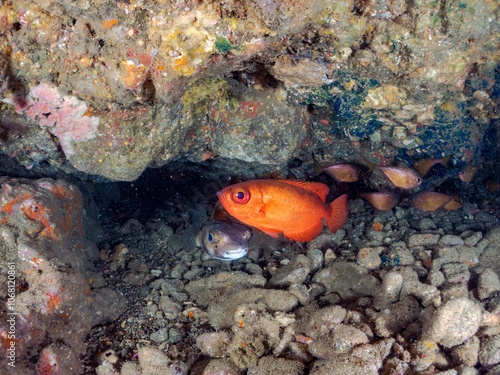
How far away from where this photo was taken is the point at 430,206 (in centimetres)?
438

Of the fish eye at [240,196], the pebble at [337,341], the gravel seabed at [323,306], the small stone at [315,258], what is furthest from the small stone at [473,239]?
the fish eye at [240,196]

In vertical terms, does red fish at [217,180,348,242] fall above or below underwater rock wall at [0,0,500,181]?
below

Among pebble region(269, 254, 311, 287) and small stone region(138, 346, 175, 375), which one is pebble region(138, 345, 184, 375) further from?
pebble region(269, 254, 311, 287)

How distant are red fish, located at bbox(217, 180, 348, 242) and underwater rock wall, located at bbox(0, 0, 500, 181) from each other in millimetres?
699

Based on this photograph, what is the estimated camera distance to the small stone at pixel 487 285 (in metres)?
2.69

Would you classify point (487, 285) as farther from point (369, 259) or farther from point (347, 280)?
point (347, 280)

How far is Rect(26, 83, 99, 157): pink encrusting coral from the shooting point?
7.98ft

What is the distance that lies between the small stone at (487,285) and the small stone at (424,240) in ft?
2.69

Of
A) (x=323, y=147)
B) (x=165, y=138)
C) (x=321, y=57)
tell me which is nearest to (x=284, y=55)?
(x=321, y=57)

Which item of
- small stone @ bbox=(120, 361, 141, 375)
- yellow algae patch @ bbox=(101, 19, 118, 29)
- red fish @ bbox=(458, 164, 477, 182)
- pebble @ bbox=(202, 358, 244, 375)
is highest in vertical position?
yellow algae patch @ bbox=(101, 19, 118, 29)

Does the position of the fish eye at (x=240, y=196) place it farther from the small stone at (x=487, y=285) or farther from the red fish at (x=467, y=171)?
the red fish at (x=467, y=171)

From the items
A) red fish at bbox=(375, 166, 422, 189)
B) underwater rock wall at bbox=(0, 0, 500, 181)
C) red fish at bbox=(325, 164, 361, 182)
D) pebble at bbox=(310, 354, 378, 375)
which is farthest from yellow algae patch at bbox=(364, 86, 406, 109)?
pebble at bbox=(310, 354, 378, 375)

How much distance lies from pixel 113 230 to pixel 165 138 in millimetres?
3066

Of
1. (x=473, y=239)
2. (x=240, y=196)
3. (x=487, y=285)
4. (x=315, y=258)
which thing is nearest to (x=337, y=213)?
(x=315, y=258)
